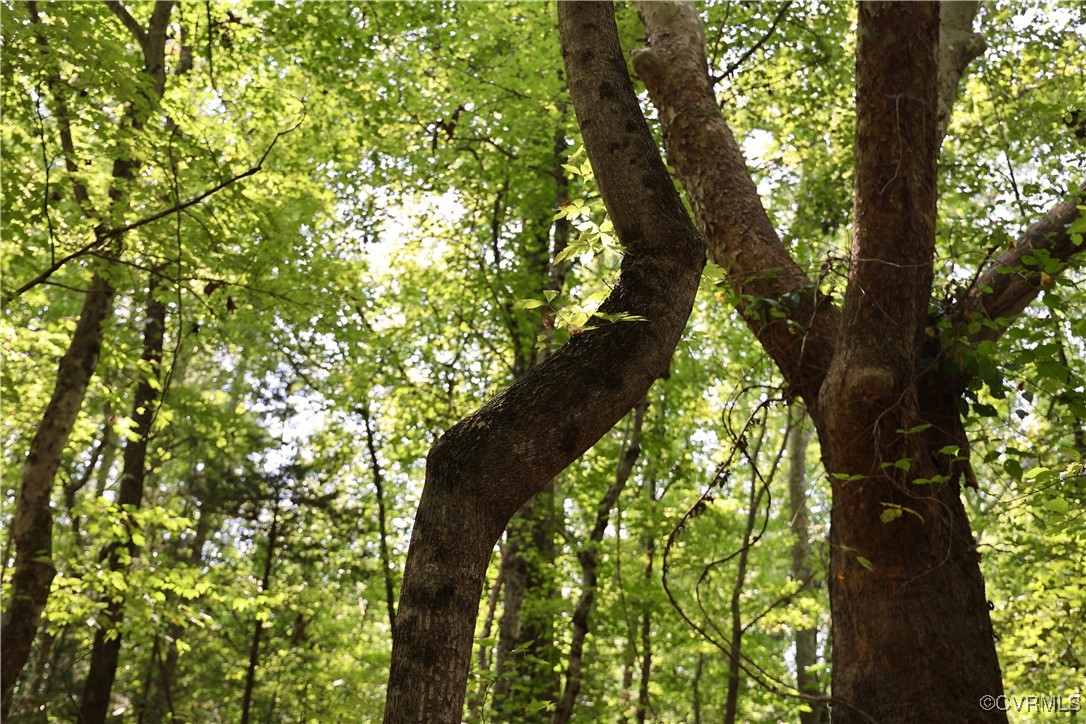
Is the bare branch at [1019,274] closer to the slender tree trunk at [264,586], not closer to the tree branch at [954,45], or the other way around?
the tree branch at [954,45]

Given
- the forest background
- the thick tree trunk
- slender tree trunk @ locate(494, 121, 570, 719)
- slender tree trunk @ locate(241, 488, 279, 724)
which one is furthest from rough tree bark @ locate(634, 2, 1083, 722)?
slender tree trunk @ locate(241, 488, 279, 724)

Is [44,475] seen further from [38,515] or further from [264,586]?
[264,586]

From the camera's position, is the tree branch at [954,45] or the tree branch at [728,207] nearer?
the tree branch at [728,207]

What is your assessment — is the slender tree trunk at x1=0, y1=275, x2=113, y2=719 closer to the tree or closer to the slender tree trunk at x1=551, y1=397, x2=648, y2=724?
the slender tree trunk at x1=551, y1=397, x2=648, y2=724

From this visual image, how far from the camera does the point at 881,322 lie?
367 cm

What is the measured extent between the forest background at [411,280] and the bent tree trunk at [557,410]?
0.84 m

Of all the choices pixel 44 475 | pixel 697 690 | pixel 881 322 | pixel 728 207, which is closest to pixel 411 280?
pixel 44 475

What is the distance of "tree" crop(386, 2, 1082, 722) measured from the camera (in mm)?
3160

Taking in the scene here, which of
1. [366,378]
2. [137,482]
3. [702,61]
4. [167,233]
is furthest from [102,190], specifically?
[702,61]

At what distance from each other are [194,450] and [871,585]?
1475 cm

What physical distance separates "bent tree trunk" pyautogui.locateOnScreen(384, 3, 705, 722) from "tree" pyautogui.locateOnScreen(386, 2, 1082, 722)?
0.02 metres

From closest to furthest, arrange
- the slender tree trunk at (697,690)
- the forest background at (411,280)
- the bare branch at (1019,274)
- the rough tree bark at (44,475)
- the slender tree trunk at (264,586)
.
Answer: the bare branch at (1019,274), the forest background at (411,280), the rough tree bark at (44,475), the slender tree trunk at (697,690), the slender tree trunk at (264,586)

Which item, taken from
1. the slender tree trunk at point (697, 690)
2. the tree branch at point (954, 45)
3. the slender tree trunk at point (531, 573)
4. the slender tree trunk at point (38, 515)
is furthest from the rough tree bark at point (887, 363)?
the slender tree trunk at point (697, 690)

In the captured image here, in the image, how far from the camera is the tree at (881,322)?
3.16 meters
